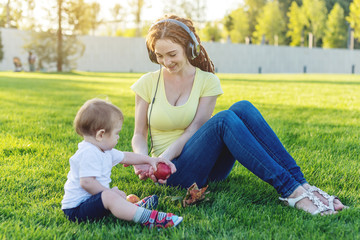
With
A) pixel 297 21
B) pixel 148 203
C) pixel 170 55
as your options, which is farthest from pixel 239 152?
pixel 297 21

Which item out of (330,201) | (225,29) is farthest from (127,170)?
(225,29)

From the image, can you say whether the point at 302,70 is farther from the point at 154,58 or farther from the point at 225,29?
the point at 154,58

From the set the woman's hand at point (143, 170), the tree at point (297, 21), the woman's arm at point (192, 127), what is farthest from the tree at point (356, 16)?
the woman's hand at point (143, 170)

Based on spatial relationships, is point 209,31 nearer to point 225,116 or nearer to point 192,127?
point 192,127

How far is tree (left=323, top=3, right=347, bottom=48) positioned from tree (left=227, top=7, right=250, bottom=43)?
31.1 ft

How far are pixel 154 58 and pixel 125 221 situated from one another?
1363 millimetres

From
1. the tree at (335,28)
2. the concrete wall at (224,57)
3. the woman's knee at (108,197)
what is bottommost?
the woman's knee at (108,197)

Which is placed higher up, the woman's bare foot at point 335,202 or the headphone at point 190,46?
the headphone at point 190,46

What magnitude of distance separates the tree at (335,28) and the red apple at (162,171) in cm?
4666

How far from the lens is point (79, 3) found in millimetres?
26281

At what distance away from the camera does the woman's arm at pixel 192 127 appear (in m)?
2.88

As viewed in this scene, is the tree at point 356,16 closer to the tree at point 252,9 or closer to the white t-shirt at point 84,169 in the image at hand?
the tree at point 252,9

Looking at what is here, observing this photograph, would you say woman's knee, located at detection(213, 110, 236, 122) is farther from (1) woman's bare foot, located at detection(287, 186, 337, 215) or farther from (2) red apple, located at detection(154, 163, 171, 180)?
(1) woman's bare foot, located at detection(287, 186, 337, 215)

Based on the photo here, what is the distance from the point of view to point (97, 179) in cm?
232
